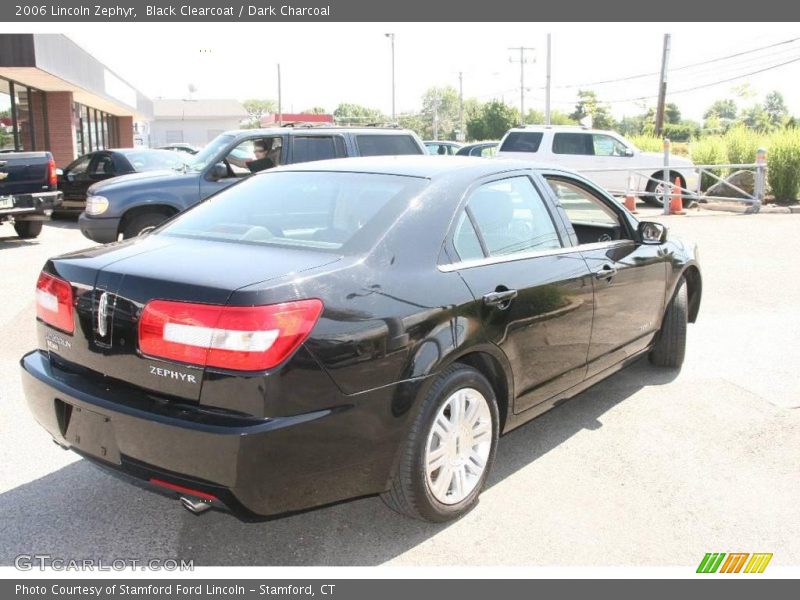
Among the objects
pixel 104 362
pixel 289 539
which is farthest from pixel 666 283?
pixel 104 362

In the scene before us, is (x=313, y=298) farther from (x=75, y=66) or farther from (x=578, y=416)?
(x=75, y=66)

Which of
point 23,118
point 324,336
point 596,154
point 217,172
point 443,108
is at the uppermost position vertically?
point 443,108

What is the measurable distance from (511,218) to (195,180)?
6.98 metres

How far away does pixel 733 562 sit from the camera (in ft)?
10.4

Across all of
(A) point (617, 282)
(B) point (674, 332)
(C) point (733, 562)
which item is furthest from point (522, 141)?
(C) point (733, 562)

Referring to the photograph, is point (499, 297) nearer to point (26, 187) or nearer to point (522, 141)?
point (26, 187)

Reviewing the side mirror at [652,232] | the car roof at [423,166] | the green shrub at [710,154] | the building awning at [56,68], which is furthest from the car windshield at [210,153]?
the green shrub at [710,154]

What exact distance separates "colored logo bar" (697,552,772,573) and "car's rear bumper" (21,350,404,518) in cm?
143

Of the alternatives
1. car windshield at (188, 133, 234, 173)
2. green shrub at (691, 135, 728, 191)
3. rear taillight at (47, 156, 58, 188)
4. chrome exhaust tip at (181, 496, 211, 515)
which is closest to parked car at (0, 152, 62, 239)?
Result: rear taillight at (47, 156, 58, 188)

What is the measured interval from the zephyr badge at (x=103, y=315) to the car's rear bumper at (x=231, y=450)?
23 centimetres

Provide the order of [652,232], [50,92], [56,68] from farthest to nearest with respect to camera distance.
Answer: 1. [50,92]
2. [56,68]
3. [652,232]

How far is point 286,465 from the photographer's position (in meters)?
2.73

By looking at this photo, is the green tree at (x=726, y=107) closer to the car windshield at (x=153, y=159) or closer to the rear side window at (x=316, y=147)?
the car windshield at (x=153, y=159)

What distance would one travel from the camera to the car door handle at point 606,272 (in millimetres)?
4367
